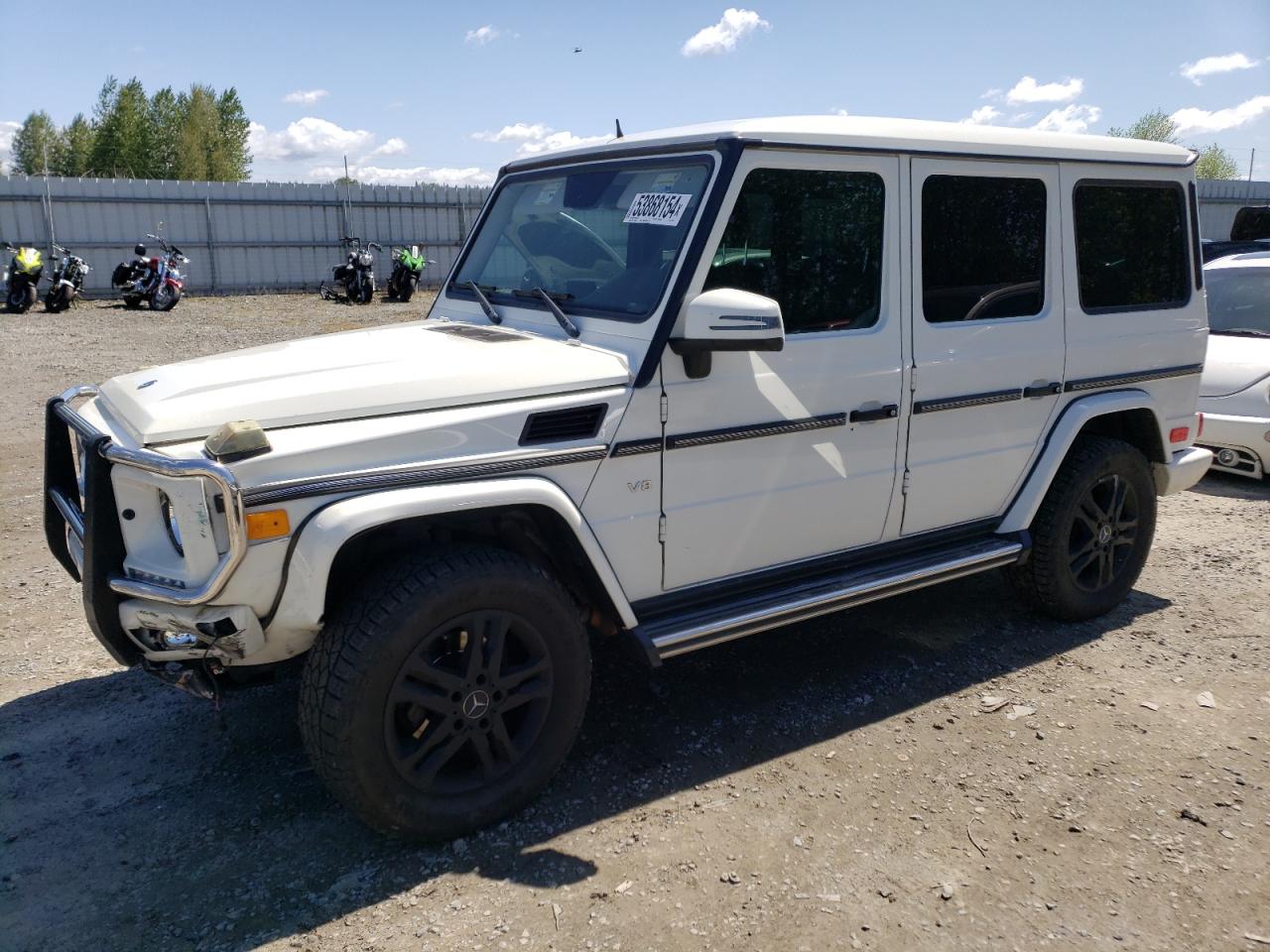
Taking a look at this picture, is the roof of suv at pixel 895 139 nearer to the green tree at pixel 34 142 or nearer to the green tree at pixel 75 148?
the green tree at pixel 75 148

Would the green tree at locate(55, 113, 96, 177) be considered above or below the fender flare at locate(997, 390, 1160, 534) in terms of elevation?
above

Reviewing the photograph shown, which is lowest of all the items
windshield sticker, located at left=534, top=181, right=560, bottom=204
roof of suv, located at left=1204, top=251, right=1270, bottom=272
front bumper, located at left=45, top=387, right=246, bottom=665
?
front bumper, located at left=45, top=387, right=246, bottom=665

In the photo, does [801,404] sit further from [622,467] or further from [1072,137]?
[1072,137]

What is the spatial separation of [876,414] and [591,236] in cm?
129

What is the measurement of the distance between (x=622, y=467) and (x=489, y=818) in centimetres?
121

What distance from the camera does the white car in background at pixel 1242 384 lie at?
24.3 ft

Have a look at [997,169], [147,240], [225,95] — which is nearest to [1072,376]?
[997,169]

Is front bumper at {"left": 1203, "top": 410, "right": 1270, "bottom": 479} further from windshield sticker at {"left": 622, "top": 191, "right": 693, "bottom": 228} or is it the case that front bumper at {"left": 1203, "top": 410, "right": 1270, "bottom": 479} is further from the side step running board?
windshield sticker at {"left": 622, "top": 191, "right": 693, "bottom": 228}

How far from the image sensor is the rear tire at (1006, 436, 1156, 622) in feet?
15.4

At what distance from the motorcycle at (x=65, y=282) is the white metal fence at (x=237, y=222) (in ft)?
2.83

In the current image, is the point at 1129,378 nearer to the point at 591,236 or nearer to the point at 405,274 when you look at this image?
the point at 591,236

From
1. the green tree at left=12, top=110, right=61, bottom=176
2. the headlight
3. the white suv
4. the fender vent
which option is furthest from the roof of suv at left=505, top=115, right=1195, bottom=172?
the green tree at left=12, top=110, right=61, bottom=176

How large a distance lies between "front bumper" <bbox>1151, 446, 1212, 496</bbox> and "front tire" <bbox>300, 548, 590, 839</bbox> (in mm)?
3369

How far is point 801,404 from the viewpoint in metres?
3.67
